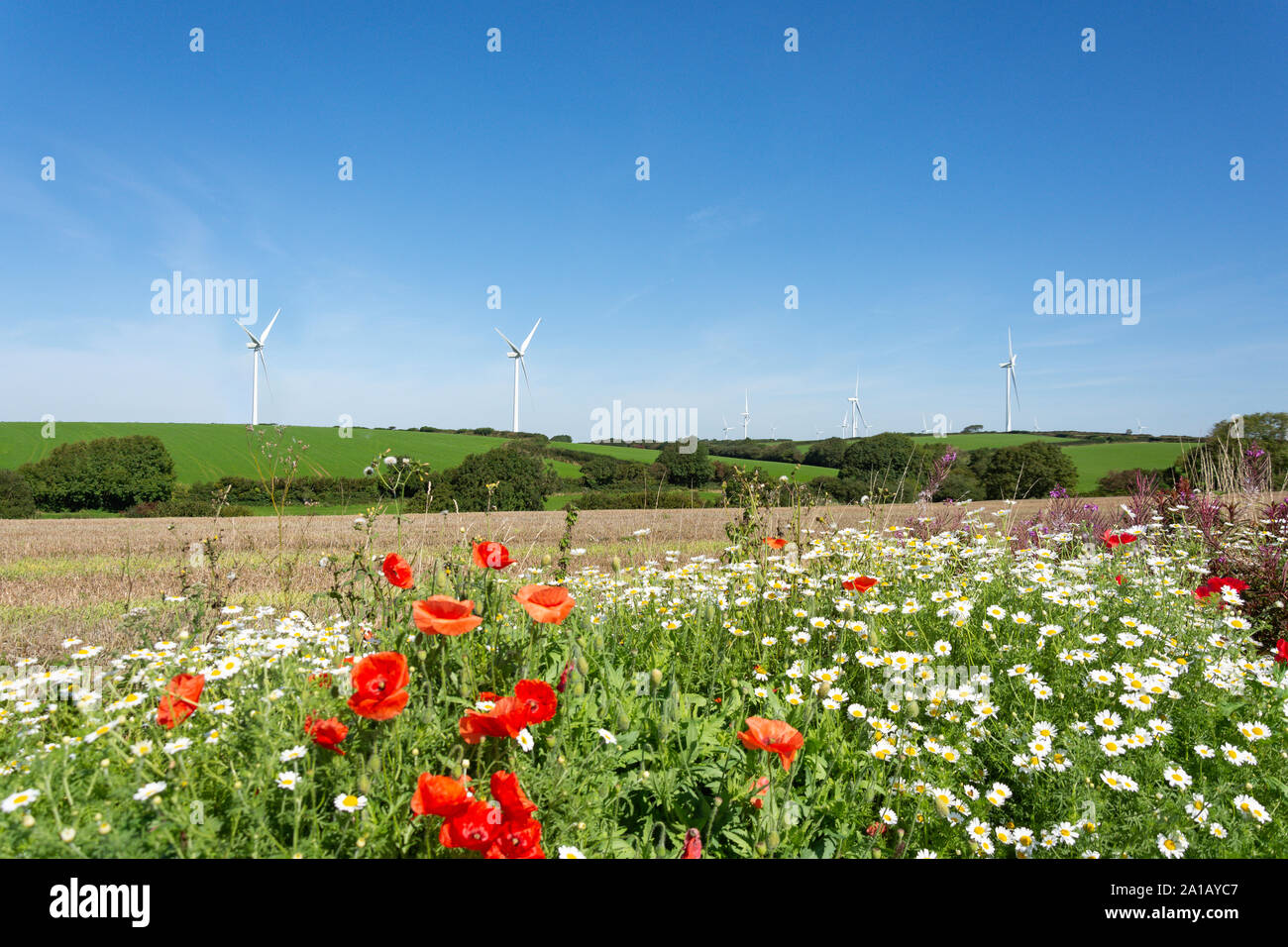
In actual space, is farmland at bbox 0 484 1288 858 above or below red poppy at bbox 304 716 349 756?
below

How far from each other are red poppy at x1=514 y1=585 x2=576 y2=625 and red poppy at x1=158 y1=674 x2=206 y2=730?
3.66 feet

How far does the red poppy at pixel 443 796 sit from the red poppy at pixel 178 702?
3.60ft

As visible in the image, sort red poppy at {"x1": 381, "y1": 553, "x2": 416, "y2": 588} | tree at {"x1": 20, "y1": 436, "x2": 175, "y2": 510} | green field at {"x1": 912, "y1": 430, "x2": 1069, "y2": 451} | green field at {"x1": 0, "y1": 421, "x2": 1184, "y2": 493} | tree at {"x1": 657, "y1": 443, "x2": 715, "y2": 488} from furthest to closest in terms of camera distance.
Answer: green field at {"x1": 912, "y1": 430, "x2": 1069, "y2": 451}
green field at {"x1": 0, "y1": 421, "x2": 1184, "y2": 493}
tree at {"x1": 20, "y1": 436, "x2": 175, "y2": 510}
tree at {"x1": 657, "y1": 443, "x2": 715, "y2": 488}
red poppy at {"x1": 381, "y1": 553, "x2": 416, "y2": 588}

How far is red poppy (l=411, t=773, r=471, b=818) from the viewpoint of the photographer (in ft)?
4.66

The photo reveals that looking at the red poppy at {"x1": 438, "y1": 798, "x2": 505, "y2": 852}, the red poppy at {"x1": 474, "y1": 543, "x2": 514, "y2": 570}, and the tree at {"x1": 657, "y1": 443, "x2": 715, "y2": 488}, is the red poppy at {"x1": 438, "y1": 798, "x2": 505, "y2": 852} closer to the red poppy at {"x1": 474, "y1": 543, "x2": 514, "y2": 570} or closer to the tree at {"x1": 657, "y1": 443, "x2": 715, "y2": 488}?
the red poppy at {"x1": 474, "y1": 543, "x2": 514, "y2": 570}

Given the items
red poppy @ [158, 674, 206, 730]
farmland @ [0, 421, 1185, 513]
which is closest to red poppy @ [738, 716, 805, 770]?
red poppy @ [158, 674, 206, 730]

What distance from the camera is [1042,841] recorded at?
A: 2.20 meters

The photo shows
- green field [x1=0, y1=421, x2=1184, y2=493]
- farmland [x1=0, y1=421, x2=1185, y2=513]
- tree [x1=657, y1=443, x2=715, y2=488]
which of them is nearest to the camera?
tree [x1=657, y1=443, x2=715, y2=488]

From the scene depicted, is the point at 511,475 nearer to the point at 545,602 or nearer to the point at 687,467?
the point at 687,467

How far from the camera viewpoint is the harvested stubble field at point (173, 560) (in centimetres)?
525

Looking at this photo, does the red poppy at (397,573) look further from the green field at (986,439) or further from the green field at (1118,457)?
the green field at (986,439)

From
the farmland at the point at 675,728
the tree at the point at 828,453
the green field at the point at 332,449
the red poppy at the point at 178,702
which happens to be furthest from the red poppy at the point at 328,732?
the tree at the point at 828,453

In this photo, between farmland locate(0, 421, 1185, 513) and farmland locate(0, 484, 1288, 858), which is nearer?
farmland locate(0, 484, 1288, 858)
